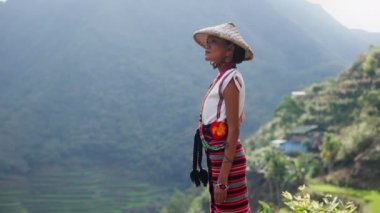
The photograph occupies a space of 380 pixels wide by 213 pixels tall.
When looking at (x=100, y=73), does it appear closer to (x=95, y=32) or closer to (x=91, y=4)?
(x=95, y=32)

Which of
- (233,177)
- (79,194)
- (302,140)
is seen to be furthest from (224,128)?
(79,194)

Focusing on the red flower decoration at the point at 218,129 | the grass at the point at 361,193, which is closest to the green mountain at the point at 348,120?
the grass at the point at 361,193

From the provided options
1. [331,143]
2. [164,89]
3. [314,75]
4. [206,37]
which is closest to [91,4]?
[164,89]

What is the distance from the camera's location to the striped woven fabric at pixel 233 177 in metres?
3.04

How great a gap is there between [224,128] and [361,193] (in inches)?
959

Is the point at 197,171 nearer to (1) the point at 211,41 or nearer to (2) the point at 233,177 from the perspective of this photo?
(2) the point at 233,177

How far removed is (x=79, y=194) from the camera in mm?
69375

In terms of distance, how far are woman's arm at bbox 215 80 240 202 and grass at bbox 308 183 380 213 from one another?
60.1ft

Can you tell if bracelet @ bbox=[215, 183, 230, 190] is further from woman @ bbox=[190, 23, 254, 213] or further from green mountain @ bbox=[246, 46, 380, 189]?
green mountain @ bbox=[246, 46, 380, 189]

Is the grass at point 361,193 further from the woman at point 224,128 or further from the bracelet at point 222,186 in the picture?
the bracelet at point 222,186

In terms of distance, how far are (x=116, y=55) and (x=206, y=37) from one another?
159899mm

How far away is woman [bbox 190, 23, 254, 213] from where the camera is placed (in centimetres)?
296

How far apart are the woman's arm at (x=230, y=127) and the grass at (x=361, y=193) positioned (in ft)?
60.1

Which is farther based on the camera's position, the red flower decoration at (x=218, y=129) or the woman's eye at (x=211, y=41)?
the woman's eye at (x=211, y=41)
